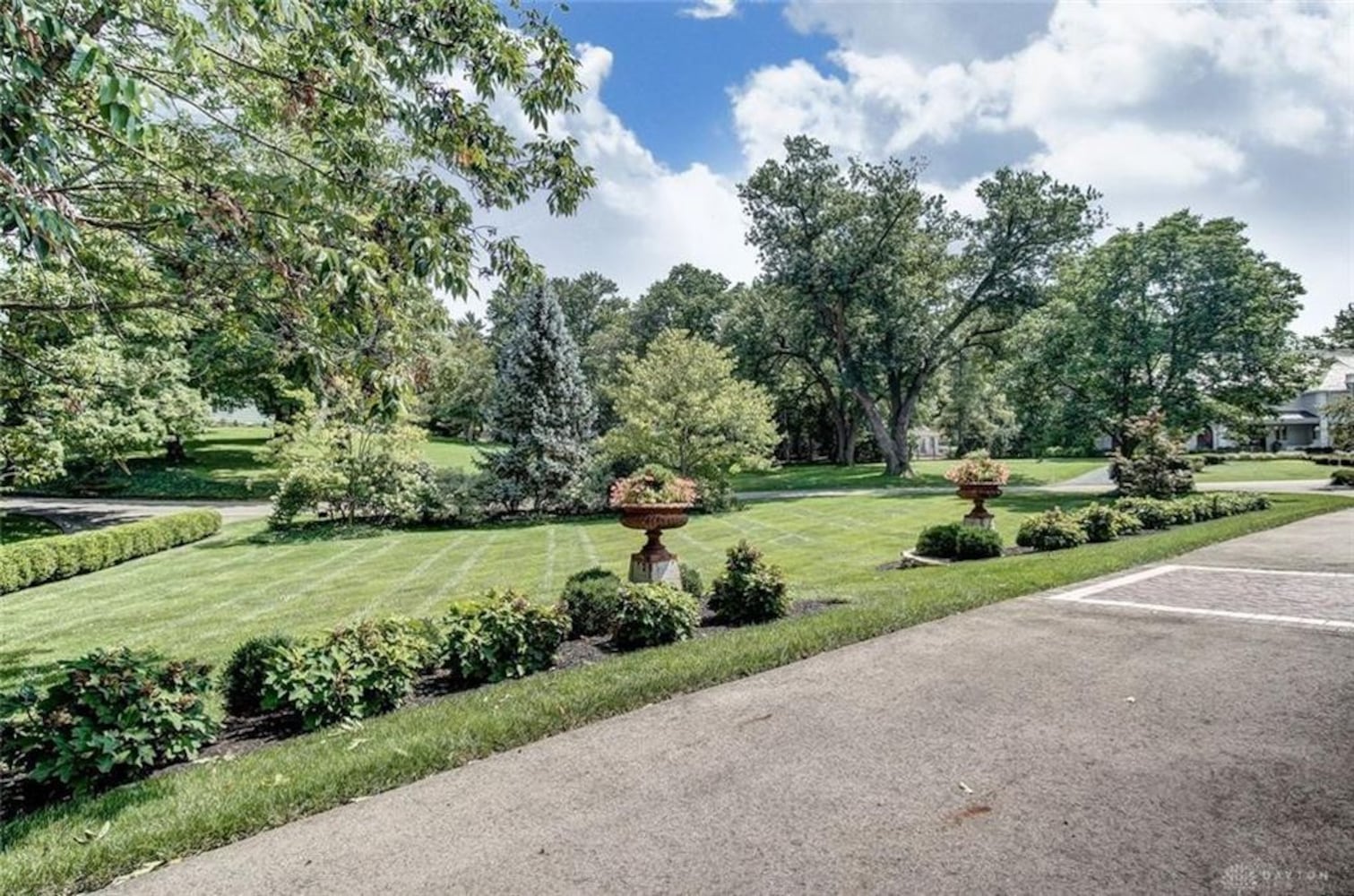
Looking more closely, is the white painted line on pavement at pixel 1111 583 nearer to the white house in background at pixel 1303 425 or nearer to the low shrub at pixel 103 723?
the low shrub at pixel 103 723

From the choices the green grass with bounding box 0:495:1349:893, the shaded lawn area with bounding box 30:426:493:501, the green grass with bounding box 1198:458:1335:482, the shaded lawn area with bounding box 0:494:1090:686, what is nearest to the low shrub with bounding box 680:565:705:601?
the shaded lawn area with bounding box 0:494:1090:686

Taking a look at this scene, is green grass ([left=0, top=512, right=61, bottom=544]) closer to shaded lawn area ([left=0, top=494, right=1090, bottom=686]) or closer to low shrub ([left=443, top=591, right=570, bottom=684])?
shaded lawn area ([left=0, top=494, right=1090, bottom=686])

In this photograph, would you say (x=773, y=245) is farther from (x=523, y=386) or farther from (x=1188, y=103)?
(x=1188, y=103)

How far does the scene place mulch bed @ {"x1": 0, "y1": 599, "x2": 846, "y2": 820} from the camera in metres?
3.60

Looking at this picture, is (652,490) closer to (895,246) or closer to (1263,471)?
(895,246)

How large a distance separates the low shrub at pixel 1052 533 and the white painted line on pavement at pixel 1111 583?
1.79m

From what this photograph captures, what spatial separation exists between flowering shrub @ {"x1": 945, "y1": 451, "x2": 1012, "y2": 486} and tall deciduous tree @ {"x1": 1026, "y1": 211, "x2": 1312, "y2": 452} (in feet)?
32.5

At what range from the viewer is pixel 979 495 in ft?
38.8

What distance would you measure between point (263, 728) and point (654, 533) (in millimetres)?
4278

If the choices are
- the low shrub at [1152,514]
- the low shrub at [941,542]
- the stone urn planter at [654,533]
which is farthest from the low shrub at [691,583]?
the low shrub at [1152,514]

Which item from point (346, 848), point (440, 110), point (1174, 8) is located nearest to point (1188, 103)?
point (1174, 8)

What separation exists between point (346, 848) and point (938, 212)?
29220mm

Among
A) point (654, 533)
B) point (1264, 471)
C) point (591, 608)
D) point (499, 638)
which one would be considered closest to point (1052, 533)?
point (654, 533)

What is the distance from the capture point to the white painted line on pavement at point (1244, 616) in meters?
5.87
